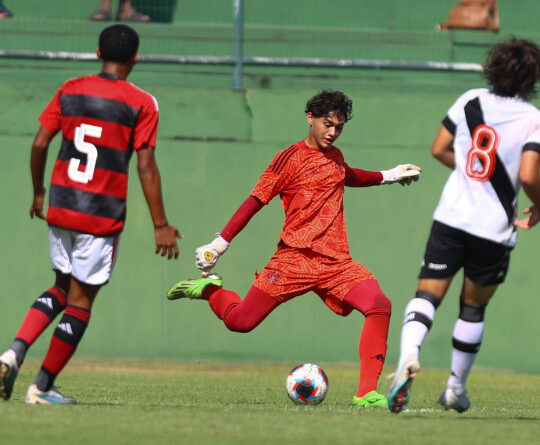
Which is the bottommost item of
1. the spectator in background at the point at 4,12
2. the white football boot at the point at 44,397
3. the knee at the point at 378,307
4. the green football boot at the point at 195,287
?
the white football boot at the point at 44,397

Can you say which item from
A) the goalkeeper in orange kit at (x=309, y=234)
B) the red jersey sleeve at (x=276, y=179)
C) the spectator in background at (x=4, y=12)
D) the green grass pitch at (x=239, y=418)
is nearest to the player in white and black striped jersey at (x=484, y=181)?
the green grass pitch at (x=239, y=418)

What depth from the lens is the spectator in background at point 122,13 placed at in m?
12.3

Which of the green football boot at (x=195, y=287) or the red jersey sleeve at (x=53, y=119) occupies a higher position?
the red jersey sleeve at (x=53, y=119)

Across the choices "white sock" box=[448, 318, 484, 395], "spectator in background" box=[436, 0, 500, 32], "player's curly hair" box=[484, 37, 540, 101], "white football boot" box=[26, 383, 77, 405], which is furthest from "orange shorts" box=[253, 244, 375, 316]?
"spectator in background" box=[436, 0, 500, 32]

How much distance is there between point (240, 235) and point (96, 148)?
491 centimetres

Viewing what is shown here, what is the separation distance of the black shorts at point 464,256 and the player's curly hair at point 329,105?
169 centimetres

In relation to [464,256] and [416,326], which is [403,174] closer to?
[464,256]

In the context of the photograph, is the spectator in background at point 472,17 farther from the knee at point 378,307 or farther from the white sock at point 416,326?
the white sock at point 416,326

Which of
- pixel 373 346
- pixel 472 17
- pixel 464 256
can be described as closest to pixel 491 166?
pixel 464 256

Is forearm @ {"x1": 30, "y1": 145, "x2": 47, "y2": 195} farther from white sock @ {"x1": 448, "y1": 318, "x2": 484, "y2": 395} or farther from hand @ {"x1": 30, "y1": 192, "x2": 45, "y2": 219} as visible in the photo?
white sock @ {"x1": 448, "y1": 318, "x2": 484, "y2": 395}

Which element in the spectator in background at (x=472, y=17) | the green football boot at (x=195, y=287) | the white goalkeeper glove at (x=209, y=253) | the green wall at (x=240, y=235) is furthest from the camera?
the spectator in background at (x=472, y=17)

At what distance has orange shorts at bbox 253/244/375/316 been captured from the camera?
7.52 meters

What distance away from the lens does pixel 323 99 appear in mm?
7680

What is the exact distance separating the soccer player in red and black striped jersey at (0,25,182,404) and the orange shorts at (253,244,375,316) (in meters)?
1.41
